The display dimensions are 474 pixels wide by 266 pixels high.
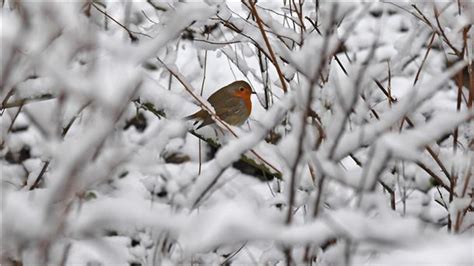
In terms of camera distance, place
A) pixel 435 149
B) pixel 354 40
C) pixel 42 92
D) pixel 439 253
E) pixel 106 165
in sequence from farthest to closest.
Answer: pixel 354 40, pixel 42 92, pixel 435 149, pixel 106 165, pixel 439 253

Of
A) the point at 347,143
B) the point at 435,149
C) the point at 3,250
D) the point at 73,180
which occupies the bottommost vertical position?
the point at 3,250

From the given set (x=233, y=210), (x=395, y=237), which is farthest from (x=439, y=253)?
(x=233, y=210)

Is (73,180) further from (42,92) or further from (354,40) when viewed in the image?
(354,40)

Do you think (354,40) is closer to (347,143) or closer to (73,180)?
(347,143)

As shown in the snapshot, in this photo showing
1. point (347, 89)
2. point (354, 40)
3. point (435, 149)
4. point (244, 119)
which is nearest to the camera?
point (347, 89)

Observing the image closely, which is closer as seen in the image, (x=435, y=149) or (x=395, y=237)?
(x=395, y=237)

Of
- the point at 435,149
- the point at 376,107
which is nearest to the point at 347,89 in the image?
the point at 435,149

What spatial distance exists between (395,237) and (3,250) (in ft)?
2.26

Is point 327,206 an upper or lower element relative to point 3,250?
upper

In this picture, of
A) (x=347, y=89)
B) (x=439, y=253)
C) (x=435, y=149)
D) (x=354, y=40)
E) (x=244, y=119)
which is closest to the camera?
(x=439, y=253)

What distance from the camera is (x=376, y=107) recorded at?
2557 mm

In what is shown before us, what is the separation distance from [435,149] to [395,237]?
4.82ft

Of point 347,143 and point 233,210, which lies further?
point 347,143

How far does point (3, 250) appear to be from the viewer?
1208 millimetres
